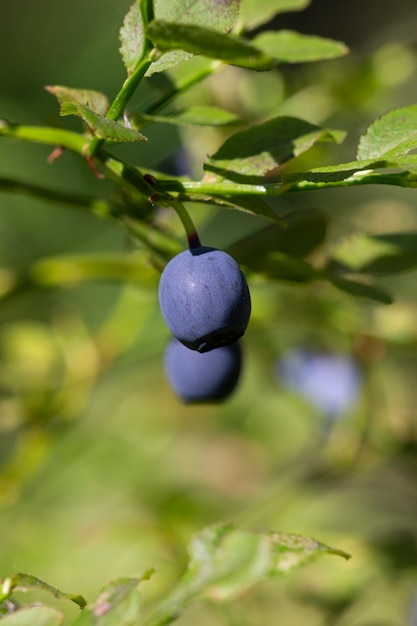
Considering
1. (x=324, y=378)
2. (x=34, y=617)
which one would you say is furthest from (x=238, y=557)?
(x=324, y=378)

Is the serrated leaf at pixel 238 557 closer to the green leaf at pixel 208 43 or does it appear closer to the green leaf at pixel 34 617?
the green leaf at pixel 34 617

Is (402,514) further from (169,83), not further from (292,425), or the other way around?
(169,83)

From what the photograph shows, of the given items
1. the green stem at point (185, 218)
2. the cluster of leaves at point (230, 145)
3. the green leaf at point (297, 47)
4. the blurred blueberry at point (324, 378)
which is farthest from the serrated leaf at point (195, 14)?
the blurred blueberry at point (324, 378)

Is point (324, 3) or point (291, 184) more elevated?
point (291, 184)

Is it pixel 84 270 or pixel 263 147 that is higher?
pixel 263 147

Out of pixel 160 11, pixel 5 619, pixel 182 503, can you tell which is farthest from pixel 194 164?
pixel 5 619

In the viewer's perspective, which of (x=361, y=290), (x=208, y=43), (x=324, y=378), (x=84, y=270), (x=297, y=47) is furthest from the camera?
(x=324, y=378)

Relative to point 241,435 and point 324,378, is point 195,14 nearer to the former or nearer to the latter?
point 324,378
